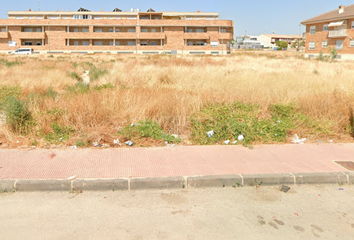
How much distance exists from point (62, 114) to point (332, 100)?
286 inches

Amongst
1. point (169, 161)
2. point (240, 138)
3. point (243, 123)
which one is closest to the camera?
point (169, 161)

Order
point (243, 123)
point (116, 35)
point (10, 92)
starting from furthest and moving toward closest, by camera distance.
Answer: point (116, 35)
point (10, 92)
point (243, 123)

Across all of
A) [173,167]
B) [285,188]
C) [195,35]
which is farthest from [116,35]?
[285,188]

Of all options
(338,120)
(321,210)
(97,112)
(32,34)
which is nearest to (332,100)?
(338,120)

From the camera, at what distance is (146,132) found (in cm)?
638

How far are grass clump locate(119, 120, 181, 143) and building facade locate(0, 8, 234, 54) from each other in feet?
207

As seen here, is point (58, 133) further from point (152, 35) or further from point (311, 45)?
point (152, 35)

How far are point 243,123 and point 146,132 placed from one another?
2.26 meters

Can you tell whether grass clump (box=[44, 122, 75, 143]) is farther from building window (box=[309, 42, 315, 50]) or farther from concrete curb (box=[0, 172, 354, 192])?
building window (box=[309, 42, 315, 50])

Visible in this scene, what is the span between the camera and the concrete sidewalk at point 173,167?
4.36m

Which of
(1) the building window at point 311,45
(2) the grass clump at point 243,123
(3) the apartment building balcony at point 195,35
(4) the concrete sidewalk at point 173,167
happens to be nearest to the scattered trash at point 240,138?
(2) the grass clump at point 243,123

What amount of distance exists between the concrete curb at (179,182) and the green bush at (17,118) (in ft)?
8.19

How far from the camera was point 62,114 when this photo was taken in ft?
22.7

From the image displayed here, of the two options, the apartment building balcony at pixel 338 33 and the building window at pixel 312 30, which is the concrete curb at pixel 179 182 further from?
the building window at pixel 312 30
